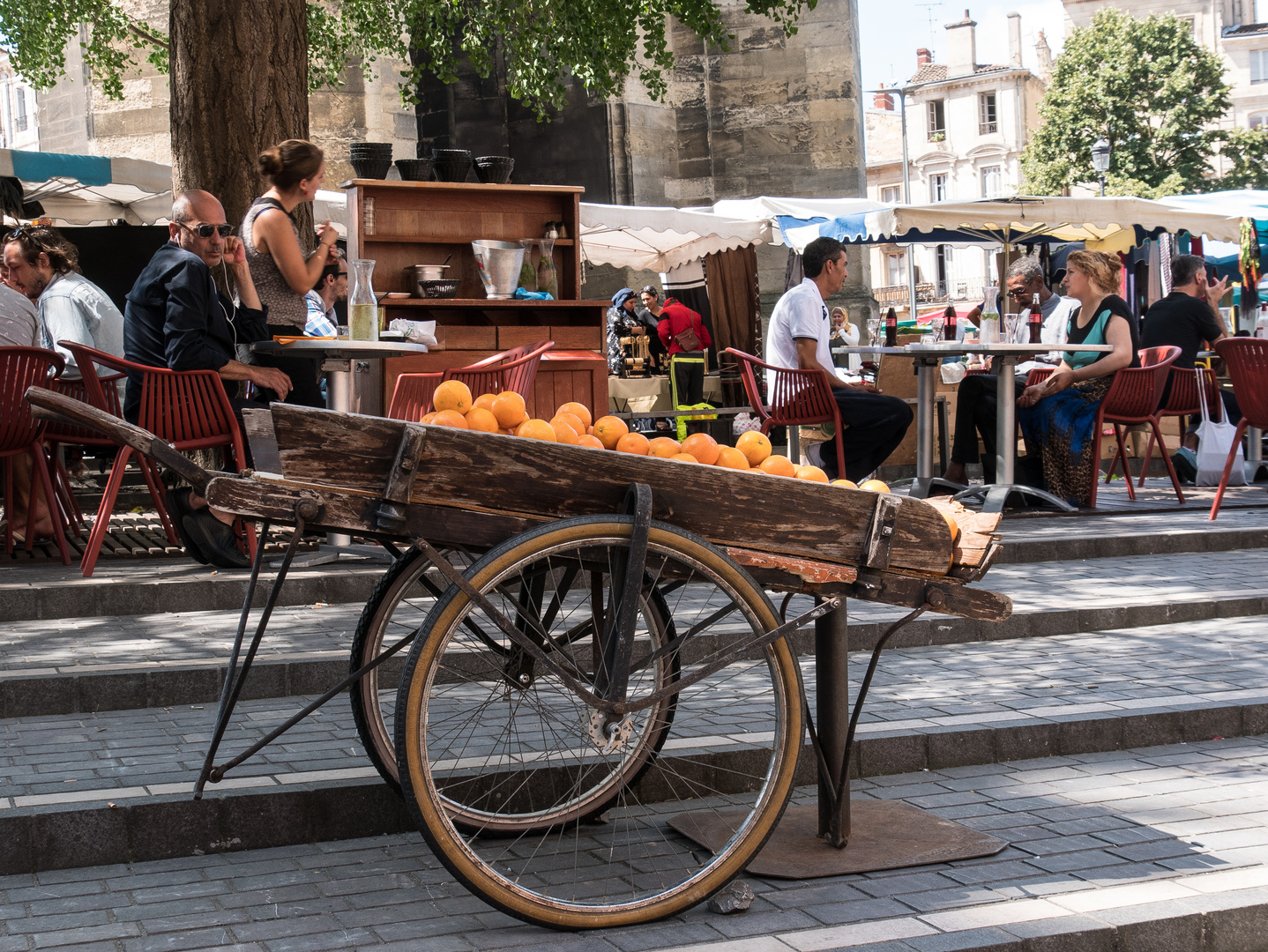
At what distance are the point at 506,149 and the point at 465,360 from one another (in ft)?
43.4

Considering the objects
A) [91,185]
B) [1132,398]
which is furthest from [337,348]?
[91,185]

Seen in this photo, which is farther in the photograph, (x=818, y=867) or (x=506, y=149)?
(x=506, y=149)

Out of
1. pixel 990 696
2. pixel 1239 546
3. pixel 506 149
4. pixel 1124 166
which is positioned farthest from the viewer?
pixel 1124 166

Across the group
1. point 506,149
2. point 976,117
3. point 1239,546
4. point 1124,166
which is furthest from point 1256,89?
point 1239,546

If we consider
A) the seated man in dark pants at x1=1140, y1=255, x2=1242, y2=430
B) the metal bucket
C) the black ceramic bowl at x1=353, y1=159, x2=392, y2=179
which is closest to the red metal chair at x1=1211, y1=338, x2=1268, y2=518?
the seated man in dark pants at x1=1140, y1=255, x2=1242, y2=430

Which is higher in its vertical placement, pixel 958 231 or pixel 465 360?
pixel 958 231

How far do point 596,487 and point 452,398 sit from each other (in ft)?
2.35

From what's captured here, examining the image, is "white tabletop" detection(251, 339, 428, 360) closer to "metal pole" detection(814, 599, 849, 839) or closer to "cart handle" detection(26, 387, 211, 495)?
"cart handle" detection(26, 387, 211, 495)

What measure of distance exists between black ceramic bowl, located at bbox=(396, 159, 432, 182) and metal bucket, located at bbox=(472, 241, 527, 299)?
61cm

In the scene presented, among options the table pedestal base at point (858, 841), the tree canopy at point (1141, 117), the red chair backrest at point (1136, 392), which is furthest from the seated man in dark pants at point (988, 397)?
the tree canopy at point (1141, 117)

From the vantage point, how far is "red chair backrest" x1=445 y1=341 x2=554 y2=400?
24.1 feet

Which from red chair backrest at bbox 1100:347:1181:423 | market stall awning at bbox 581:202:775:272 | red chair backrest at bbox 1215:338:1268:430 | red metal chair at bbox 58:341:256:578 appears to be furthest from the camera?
market stall awning at bbox 581:202:775:272

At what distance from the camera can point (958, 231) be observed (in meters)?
17.5

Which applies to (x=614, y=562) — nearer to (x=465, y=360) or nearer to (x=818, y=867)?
(x=818, y=867)
